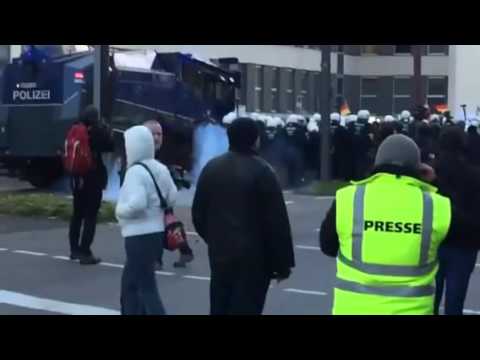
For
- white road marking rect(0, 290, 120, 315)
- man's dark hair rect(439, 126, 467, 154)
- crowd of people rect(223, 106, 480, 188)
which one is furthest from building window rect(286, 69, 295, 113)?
man's dark hair rect(439, 126, 467, 154)

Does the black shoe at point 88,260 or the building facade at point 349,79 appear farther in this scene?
the building facade at point 349,79

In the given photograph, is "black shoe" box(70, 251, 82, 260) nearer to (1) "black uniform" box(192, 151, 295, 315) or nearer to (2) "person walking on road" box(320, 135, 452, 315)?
(1) "black uniform" box(192, 151, 295, 315)

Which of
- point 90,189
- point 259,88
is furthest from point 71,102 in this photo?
point 259,88

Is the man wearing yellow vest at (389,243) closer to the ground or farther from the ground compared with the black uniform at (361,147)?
farther from the ground

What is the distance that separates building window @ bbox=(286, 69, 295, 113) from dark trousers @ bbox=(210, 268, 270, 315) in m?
39.5

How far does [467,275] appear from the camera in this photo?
7.76 metres

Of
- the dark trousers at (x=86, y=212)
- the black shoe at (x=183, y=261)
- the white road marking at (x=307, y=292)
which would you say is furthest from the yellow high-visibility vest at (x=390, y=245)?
the dark trousers at (x=86, y=212)

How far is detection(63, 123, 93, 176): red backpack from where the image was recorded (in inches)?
490

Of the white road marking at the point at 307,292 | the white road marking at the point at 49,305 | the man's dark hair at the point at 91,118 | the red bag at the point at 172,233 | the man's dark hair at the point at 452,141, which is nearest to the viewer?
the man's dark hair at the point at 452,141

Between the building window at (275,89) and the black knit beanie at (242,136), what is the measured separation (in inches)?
1511

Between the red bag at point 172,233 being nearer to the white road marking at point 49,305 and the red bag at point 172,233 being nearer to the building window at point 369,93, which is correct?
the white road marking at point 49,305

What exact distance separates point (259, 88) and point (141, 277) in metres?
36.5

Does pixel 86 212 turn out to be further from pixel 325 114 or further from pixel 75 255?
pixel 325 114

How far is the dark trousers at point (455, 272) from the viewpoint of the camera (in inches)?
296
